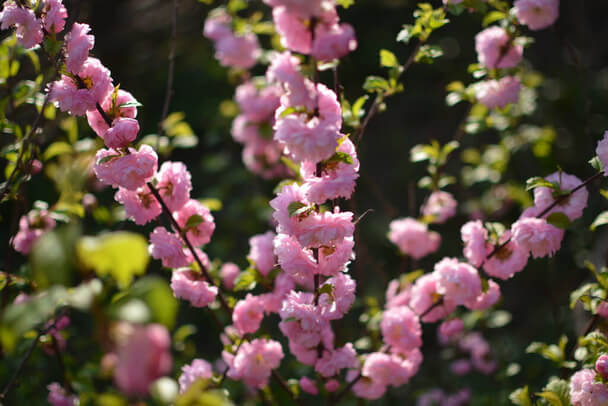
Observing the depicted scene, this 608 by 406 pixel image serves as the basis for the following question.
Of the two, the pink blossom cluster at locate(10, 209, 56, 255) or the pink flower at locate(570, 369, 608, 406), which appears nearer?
the pink flower at locate(570, 369, 608, 406)

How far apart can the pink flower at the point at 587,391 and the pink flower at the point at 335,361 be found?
0.43m

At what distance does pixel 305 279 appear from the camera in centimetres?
97

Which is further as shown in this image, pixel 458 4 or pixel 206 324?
pixel 206 324

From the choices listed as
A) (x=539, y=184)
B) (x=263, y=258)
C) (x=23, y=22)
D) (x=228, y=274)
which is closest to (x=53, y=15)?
(x=23, y=22)

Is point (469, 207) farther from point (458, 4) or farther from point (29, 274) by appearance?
point (29, 274)

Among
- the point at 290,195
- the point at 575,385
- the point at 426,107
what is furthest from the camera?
the point at 426,107

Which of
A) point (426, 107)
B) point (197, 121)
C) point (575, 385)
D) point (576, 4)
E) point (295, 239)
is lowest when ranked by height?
point (426, 107)

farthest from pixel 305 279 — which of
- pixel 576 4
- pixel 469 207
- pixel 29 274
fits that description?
pixel 576 4

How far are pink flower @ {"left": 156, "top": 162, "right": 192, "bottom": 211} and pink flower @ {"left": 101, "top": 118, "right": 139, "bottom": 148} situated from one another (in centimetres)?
15

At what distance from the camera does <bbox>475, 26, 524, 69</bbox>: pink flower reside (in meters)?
1.32

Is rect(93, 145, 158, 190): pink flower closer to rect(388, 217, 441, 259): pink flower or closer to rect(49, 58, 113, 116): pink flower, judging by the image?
rect(49, 58, 113, 116): pink flower

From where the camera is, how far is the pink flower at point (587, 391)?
0.92 metres

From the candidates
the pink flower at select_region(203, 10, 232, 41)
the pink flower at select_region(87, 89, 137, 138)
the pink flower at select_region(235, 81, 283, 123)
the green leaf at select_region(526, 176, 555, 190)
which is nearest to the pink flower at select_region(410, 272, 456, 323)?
the green leaf at select_region(526, 176, 555, 190)

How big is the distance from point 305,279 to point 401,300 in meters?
0.50
